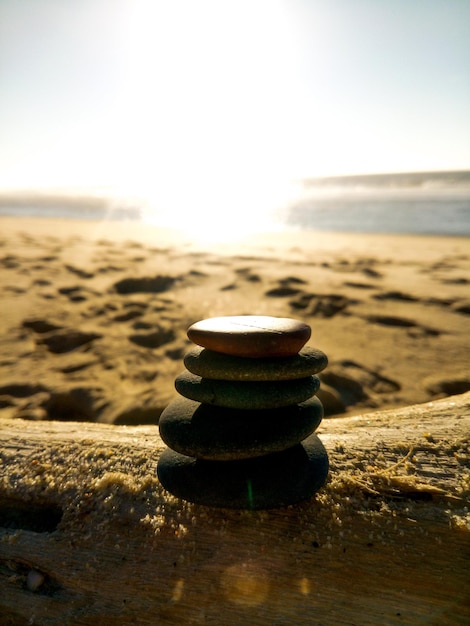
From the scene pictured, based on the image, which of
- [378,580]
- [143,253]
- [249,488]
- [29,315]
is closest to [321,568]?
[378,580]

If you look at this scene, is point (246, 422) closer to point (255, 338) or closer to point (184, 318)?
point (255, 338)

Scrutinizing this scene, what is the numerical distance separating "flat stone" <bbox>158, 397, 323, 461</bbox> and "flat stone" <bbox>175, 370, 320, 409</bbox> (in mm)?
63

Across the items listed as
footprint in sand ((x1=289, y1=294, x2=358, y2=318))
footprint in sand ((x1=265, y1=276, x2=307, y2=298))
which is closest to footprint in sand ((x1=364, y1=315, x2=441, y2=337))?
footprint in sand ((x1=289, y1=294, x2=358, y2=318))

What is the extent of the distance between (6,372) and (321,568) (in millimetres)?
3082

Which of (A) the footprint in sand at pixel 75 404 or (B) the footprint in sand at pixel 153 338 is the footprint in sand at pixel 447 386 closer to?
(B) the footprint in sand at pixel 153 338

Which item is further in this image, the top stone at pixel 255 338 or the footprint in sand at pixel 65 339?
the footprint in sand at pixel 65 339

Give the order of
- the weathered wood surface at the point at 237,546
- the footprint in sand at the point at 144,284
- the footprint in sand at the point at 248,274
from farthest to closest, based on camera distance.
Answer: the footprint in sand at the point at 248,274 < the footprint in sand at the point at 144,284 < the weathered wood surface at the point at 237,546

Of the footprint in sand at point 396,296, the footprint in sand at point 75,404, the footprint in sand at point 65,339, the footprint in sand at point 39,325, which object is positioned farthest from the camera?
the footprint in sand at point 396,296

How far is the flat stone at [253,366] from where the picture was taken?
63.6 inches

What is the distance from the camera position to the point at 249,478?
1579 millimetres

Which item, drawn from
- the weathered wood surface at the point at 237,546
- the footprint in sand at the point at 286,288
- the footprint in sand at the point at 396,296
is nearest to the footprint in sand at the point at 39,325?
the footprint in sand at the point at 286,288

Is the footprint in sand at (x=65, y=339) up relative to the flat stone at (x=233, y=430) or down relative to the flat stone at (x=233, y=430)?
down

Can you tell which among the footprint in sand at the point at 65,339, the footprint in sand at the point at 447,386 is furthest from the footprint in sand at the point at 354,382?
Result: the footprint in sand at the point at 65,339

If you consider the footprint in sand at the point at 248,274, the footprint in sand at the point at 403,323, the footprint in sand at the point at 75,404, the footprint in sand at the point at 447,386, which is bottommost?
the footprint in sand at the point at 75,404
